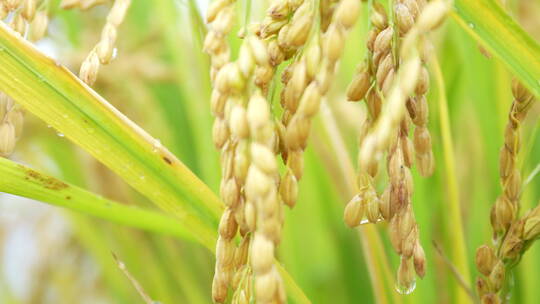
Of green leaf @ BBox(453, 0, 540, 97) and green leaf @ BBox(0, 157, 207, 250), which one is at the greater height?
green leaf @ BBox(0, 157, 207, 250)

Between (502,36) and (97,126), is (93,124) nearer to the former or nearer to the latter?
(97,126)

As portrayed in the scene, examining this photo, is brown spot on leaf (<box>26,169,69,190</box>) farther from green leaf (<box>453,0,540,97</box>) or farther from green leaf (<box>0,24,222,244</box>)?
green leaf (<box>453,0,540,97</box>)

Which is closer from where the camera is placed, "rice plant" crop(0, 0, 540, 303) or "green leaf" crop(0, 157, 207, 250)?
"rice plant" crop(0, 0, 540, 303)

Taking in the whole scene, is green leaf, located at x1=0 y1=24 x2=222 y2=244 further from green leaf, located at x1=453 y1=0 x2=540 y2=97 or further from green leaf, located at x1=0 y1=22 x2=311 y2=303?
green leaf, located at x1=453 y1=0 x2=540 y2=97

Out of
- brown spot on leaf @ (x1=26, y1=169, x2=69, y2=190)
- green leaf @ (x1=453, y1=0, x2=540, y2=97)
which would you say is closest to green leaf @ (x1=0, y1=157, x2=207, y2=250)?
brown spot on leaf @ (x1=26, y1=169, x2=69, y2=190)

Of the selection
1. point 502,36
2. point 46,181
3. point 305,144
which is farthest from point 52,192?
point 502,36

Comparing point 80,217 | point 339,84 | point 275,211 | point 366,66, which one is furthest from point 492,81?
point 80,217

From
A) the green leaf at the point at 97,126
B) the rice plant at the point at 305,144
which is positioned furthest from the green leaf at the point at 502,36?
the green leaf at the point at 97,126

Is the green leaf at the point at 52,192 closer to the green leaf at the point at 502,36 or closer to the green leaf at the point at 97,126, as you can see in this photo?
the green leaf at the point at 97,126
